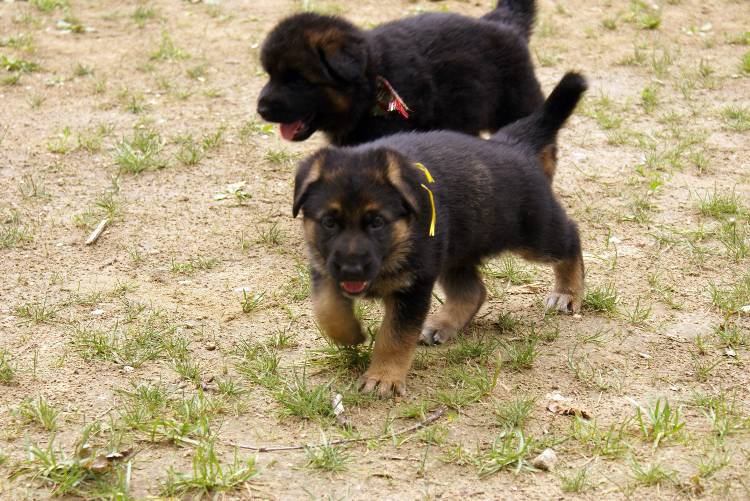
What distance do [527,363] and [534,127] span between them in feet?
4.31

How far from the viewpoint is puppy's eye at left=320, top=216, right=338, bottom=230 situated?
386 cm

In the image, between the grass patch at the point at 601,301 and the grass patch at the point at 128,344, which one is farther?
the grass patch at the point at 601,301

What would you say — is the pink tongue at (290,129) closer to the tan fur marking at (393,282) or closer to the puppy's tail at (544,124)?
the puppy's tail at (544,124)

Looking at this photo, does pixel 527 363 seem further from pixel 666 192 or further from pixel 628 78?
pixel 628 78

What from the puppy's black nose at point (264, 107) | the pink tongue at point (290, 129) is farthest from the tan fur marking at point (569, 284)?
the puppy's black nose at point (264, 107)

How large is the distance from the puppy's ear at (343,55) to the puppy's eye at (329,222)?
1.70 metres

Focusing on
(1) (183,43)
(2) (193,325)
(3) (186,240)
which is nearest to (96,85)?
(1) (183,43)

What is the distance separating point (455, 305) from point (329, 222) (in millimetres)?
1066

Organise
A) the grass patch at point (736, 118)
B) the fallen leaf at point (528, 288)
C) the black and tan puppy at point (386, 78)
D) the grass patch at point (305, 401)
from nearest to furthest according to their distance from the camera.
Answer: the grass patch at point (305, 401) → the fallen leaf at point (528, 288) → the black and tan puppy at point (386, 78) → the grass patch at point (736, 118)

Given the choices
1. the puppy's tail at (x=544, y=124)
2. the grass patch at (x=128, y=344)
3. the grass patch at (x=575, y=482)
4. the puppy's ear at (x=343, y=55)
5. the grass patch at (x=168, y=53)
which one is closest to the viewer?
the grass patch at (x=575, y=482)

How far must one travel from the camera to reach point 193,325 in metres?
4.65

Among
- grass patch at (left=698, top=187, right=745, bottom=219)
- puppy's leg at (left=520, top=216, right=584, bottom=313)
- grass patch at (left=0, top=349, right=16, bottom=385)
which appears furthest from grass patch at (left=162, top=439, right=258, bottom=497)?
grass patch at (left=698, top=187, right=745, bottom=219)

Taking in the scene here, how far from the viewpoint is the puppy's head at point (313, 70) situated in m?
5.41

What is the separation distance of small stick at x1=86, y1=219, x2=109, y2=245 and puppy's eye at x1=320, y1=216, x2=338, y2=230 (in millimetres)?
2143
